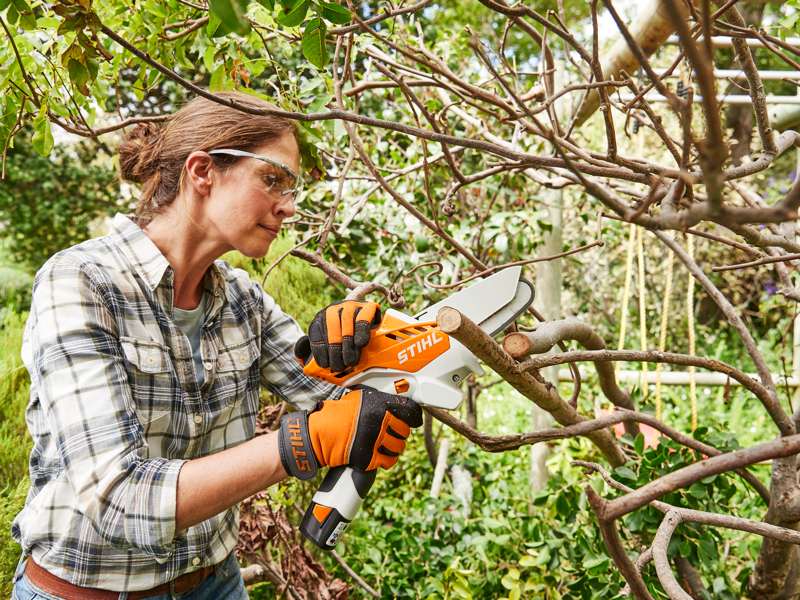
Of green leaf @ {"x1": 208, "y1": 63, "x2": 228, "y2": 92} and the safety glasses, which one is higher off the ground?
green leaf @ {"x1": 208, "y1": 63, "x2": 228, "y2": 92}

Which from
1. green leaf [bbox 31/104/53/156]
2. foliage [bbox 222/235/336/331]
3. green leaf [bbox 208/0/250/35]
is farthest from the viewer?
foliage [bbox 222/235/336/331]

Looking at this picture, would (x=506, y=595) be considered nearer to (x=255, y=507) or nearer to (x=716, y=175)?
(x=255, y=507)

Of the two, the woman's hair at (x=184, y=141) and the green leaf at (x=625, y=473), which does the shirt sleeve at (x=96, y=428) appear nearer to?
the woman's hair at (x=184, y=141)

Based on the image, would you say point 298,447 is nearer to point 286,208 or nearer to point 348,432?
point 348,432

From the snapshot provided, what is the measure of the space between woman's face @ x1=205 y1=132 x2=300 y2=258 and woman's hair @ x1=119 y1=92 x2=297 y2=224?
3cm

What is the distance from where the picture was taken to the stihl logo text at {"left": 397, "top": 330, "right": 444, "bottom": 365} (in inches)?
53.0

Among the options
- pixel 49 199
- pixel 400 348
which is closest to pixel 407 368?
pixel 400 348

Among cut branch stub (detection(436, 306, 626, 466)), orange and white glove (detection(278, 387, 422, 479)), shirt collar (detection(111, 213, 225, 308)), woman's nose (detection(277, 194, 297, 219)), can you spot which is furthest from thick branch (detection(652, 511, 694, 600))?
shirt collar (detection(111, 213, 225, 308))

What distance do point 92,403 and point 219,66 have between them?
102 centimetres

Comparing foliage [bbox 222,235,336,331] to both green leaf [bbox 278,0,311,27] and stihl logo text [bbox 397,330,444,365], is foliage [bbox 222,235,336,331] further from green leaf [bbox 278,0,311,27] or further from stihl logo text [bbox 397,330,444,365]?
green leaf [bbox 278,0,311,27]

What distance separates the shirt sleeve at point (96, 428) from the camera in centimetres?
120

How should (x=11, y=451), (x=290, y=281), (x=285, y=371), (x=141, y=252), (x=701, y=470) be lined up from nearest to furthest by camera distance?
(x=701, y=470), (x=141, y=252), (x=285, y=371), (x=11, y=451), (x=290, y=281)

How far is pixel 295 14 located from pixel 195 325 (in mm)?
864

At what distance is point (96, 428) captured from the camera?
1.21 m
